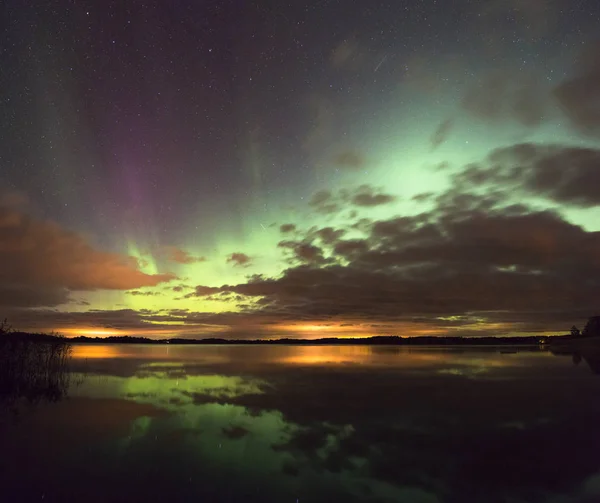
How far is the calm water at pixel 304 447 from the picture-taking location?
453 inches

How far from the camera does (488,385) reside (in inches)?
1259

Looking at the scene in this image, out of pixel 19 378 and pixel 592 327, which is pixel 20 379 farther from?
pixel 592 327

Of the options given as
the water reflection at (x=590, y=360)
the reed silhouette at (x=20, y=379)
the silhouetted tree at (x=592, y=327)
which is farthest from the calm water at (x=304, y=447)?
the silhouetted tree at (x=592, y=327)

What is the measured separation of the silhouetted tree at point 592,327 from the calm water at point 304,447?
4800 inches

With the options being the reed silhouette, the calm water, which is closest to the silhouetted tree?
the calm water

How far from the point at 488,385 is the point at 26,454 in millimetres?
29040

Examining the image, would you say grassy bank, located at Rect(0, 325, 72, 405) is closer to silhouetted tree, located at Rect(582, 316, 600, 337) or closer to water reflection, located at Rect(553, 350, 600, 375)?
water reflection, located at Rect(553, 350, 600, 375)

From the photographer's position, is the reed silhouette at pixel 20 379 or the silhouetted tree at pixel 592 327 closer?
the reed silhouette at pixel 20 379

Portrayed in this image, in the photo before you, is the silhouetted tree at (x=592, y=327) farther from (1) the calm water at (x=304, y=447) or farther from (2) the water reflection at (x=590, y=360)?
(1) the calm water at (x=304, y=447)

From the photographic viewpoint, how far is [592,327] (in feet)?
433

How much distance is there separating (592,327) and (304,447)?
5807 inches

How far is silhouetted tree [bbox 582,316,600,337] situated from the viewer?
128m

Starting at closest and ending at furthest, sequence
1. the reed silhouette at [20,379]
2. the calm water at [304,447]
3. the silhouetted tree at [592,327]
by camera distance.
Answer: the calm water at [304,447] < the reed silhouette at [20,379] < the silhouetted tree at [592,327]

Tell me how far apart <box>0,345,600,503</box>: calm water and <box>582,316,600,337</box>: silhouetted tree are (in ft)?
400
